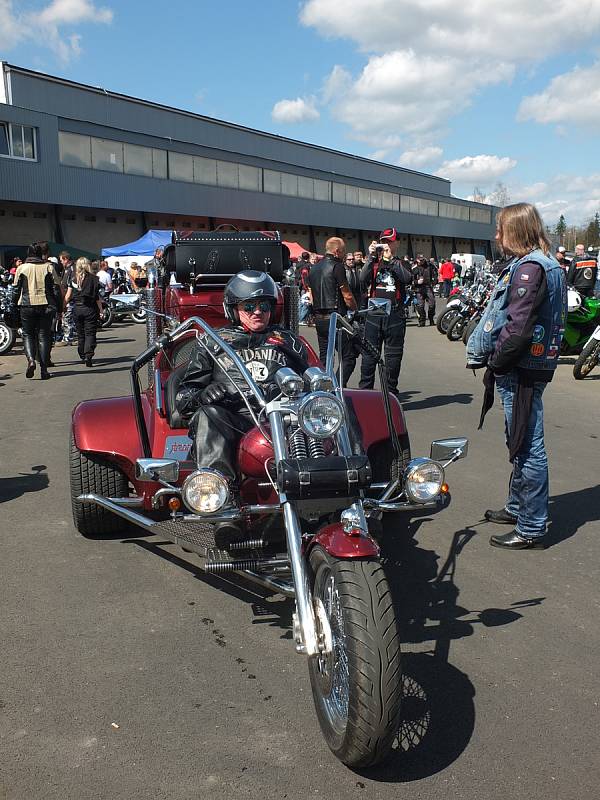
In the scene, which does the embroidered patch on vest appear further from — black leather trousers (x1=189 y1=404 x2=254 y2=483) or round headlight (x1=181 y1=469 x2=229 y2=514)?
round headlight (x1=181 y1=469 x2=229 y2=514)

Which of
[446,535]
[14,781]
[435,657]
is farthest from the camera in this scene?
[446,535]

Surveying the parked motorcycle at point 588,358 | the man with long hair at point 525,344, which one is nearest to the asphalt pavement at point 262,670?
the man with long hair at point 525,344

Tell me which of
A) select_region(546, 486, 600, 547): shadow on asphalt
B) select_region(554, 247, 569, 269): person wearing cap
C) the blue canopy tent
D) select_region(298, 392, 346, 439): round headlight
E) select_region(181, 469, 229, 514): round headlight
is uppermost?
the blue canopy tent

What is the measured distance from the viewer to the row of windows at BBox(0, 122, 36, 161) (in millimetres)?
38312

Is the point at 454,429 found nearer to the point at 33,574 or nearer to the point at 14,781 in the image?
the point at 33,574

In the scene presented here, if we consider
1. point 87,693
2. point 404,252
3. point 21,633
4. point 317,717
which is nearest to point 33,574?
point 21,633

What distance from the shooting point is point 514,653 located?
338cm

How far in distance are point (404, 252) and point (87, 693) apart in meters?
72.6

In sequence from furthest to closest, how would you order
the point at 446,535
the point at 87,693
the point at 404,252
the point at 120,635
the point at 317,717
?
the point at 404,252, the point at 446,535, the point at 120,635, the point at 87,693, the point at 317,717

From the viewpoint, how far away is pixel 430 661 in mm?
3285

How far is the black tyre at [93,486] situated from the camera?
472cm

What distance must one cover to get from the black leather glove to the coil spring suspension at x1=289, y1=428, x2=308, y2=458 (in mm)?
746

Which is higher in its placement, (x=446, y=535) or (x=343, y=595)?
(x=343, y=595)

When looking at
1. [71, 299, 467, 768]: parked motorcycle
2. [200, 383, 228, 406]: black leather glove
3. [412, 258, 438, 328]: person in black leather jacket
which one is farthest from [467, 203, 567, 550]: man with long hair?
[412, 258, 438, 328]: person in black leather jacket
